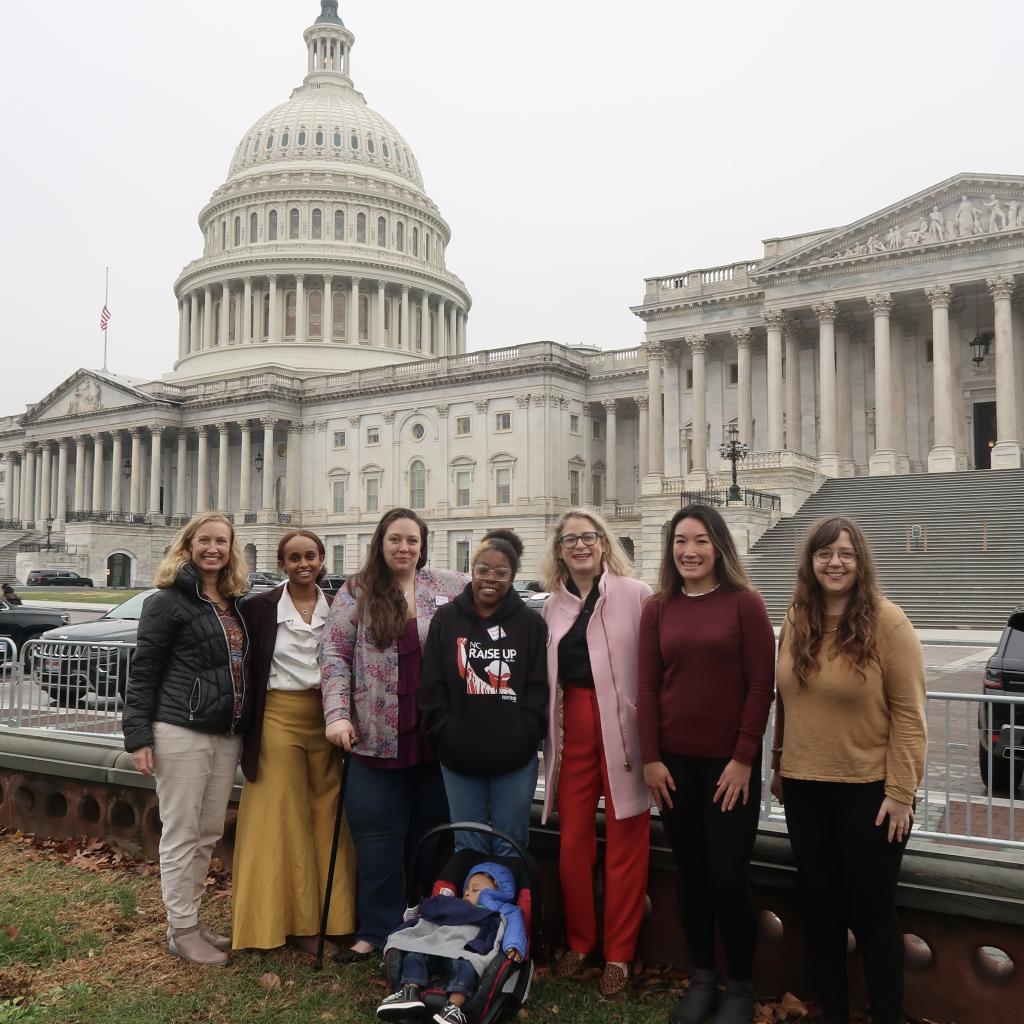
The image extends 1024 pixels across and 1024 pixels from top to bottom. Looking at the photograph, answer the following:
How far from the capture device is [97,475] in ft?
273

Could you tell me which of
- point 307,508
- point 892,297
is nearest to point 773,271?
point 892,297

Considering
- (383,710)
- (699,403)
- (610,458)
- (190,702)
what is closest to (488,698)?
(383,710)

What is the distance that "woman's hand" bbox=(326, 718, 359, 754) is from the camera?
609 centimetres

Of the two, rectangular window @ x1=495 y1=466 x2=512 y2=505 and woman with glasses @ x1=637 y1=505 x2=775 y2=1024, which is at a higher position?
rectangular window @ x1=495 y1=466 x2=512 y2=505

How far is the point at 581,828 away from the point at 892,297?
4359cm

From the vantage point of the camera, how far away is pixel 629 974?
20.4ft

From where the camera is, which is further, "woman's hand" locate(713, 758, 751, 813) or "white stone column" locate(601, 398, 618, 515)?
"white stone column" locate(601, 398, 618, 515)

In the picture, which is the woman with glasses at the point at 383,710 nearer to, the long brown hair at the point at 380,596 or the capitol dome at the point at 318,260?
the long brown hair at the point at 380,596

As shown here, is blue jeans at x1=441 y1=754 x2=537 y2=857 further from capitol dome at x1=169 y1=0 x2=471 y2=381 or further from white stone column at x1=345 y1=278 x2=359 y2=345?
white stone column at x1=345 y1=278 x2=359 y2=345

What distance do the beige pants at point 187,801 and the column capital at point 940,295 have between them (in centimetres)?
4314

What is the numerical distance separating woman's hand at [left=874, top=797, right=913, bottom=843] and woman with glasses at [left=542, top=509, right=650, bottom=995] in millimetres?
1406

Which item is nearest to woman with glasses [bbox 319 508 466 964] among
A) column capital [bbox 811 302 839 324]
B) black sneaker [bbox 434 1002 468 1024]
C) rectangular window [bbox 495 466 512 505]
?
black sneaker [bbox 434 1002 468 1024]

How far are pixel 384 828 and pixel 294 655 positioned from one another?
48.1 inches

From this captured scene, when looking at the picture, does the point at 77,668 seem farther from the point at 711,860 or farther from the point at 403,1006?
the point at 711,860
